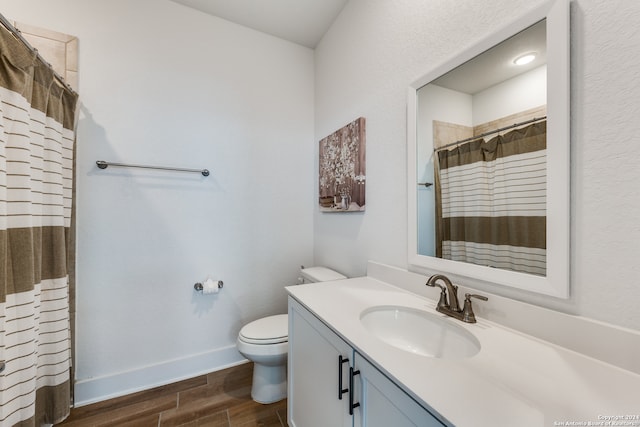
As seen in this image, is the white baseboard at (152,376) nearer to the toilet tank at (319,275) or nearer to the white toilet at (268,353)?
the white toilet at (268,353)

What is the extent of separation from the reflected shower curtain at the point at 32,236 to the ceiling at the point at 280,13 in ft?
3.71

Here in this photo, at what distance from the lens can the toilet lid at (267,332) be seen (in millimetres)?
1484

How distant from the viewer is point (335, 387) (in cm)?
88

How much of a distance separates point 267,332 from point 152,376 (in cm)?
88

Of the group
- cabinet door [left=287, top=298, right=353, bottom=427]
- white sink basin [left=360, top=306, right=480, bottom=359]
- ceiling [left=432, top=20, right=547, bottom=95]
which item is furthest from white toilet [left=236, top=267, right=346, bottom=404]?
ceiling [left=432, top=20, right=547, bottom=95]

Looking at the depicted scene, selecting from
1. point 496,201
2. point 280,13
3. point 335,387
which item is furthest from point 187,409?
point 280,13

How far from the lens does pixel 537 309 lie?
759 mm

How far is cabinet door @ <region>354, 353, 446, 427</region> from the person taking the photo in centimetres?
56

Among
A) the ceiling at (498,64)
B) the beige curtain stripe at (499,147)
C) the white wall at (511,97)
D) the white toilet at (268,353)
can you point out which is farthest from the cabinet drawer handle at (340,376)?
the ceiling at (498,64)

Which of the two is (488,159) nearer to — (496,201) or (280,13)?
(496,201)

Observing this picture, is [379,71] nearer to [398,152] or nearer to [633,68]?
[398,152]

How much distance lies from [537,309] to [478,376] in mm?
341

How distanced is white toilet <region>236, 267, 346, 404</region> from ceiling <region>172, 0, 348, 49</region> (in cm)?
188

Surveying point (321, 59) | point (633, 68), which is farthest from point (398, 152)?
point (321, 59)
